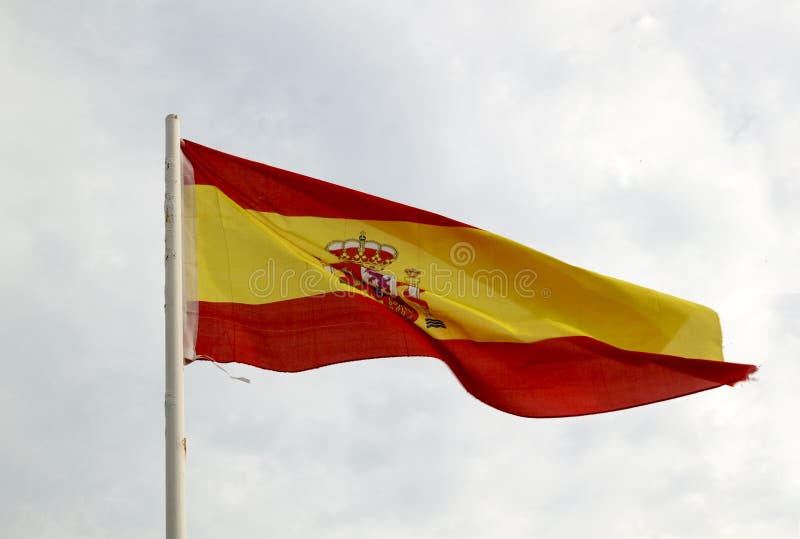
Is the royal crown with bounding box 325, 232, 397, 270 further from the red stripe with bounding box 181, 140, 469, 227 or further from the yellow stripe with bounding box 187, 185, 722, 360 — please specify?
the red stripe with bounding box 181, 140, 469, 227

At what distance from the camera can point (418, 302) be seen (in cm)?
1295

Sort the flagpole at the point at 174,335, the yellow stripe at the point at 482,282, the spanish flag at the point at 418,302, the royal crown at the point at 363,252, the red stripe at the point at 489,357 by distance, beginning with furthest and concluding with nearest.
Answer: the royal crown at the point at 363,252
the yellow stripe at the point at 482,282
the spanish flag at the point at 418,302
the red stripe at the point at 489,357
the flagpole at the point at 174,335

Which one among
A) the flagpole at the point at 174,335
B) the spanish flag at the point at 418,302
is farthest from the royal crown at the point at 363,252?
the flagpole at the point at 174,335

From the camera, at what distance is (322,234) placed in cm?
1308

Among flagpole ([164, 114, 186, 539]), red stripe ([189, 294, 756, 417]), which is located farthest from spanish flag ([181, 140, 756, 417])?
flagpole ([164, 114, 186, 539])

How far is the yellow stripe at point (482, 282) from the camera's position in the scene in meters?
12.7

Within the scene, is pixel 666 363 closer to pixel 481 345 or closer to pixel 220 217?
pixel 481 345

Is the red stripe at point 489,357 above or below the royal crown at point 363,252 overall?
below

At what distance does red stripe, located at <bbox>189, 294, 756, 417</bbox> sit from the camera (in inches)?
484

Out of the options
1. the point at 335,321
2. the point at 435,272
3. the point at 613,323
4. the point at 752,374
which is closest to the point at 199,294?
the point at 335,321

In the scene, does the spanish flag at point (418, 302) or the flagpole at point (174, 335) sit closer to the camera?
the flagpole at point (174, 335)

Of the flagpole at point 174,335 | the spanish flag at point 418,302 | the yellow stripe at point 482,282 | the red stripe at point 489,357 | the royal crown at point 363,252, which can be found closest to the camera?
the flagpole at point 174,335

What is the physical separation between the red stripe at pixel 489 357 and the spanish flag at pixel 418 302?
0.04ft

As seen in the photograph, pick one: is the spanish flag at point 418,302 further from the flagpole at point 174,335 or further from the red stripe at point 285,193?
the flagpole at point 174,335
